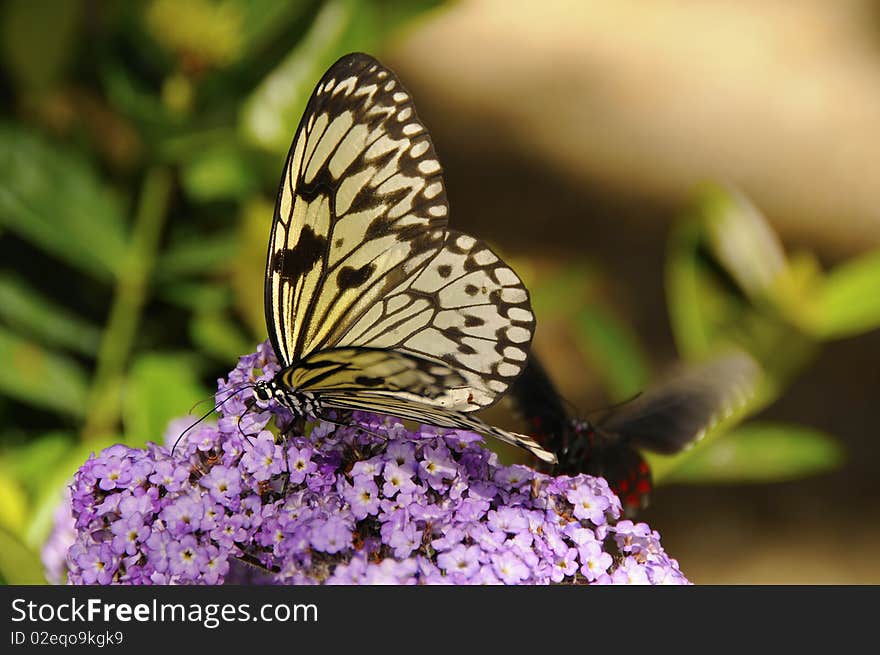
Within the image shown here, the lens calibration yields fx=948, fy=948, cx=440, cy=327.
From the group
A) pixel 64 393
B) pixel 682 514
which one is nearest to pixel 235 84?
pixel 64 393

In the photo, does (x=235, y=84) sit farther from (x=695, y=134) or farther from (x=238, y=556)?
(x=695, y=134)

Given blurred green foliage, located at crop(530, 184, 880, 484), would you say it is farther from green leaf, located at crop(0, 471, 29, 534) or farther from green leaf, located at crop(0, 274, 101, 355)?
green leaf, located at crop(0, 471, 29, 534)

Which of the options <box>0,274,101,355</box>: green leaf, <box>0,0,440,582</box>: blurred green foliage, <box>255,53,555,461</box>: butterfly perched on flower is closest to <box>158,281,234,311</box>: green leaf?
<box>0,0,440,582</box>: blurred green foliage

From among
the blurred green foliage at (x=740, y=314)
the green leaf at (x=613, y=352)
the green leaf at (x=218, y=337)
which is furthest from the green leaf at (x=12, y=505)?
the green leaf at (x=613, y=352)

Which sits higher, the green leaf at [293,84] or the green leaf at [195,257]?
the green leaf at [293,84]

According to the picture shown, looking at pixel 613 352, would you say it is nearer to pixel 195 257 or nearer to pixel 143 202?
pixel 195 257

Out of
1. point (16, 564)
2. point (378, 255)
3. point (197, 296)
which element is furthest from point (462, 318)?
point (197, 296)

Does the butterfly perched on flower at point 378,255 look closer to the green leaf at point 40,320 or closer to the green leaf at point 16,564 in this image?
the green leaf at point 16,564

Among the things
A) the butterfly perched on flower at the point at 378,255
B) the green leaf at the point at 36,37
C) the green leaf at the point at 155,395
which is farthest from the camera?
the green leaf at the point at 36,37
